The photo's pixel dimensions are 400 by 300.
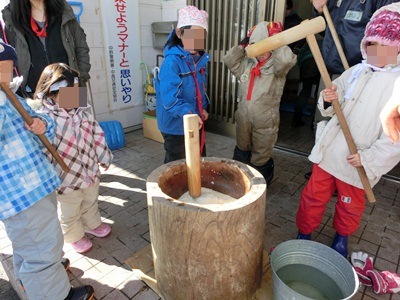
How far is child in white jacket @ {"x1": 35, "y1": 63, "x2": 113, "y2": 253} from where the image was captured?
221cm

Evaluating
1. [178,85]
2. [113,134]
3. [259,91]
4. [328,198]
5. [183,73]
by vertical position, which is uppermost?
[183,73]

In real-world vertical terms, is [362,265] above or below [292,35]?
below

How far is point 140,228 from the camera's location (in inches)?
115

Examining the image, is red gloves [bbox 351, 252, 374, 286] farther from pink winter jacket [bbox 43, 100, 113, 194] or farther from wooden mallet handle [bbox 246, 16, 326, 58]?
pink winter jacket [bbox 43, 100, 113, 194]

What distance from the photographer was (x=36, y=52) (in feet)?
9.95

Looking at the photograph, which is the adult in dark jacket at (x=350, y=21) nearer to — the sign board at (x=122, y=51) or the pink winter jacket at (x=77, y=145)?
the pink winter jacket at (x=77, y=145)

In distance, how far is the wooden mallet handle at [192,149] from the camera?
1948 millimetres

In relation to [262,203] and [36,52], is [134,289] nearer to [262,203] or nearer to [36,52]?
[262,203]

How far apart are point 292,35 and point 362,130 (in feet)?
3.00

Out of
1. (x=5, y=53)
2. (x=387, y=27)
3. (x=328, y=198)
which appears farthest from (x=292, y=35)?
(x=5, y=53)

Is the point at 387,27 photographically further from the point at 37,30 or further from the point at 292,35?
the point at 37,30

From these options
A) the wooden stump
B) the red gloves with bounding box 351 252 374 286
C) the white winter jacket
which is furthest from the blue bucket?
the red gloves with bounding box 351 252 374 286

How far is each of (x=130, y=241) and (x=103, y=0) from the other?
13.0ft

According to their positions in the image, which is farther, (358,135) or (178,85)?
(178,85)
